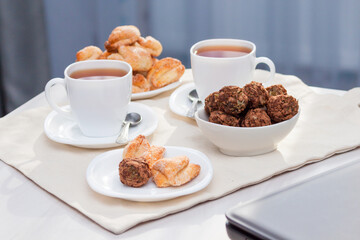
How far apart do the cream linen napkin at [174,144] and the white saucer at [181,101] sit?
17 millimetres

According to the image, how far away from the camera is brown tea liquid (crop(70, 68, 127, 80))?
3.59ft

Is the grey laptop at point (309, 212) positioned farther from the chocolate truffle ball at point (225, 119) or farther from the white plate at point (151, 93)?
the white plate at point (151, 93)

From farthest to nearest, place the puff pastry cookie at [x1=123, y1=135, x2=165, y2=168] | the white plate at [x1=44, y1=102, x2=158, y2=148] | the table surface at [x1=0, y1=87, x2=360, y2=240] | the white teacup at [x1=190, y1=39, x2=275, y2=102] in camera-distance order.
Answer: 1. the white teacup at [x1=190, y1=39, x2=275, y2=102]
2. the white plate at [x1=44, y1=102, x2=158, y2=148]
3. the puff pastry cookie at [x1=123, y1=135, x2=165, y2=168]
4. the table surface at [x1=0, y1=87, x2=360, y2=240]

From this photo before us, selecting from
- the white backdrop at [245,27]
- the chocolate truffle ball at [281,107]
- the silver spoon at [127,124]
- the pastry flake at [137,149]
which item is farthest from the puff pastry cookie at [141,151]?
the white backdrop at [245,27]

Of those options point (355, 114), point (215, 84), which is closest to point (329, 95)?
point (355, 114)

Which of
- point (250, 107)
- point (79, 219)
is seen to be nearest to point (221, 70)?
point (250, 107)

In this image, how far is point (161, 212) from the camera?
0.79 meters

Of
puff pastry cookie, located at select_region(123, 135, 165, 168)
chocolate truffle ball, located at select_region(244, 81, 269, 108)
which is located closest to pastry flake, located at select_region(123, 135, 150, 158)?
puff pastry cookie, located at select_region(123, 135, 165, 168)

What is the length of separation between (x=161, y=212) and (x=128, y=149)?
168mm

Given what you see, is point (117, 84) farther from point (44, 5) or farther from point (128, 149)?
point (44, 5)

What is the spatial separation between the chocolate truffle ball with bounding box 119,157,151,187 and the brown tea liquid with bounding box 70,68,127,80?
12.1 inches

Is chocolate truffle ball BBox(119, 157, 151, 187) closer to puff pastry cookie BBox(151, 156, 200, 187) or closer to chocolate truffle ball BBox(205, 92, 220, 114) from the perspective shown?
puff pastry cookie BBox(151, 156, 200, 187)

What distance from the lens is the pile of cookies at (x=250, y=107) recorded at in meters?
0.93

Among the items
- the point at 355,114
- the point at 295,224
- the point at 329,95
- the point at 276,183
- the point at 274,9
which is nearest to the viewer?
the point at 295,224
